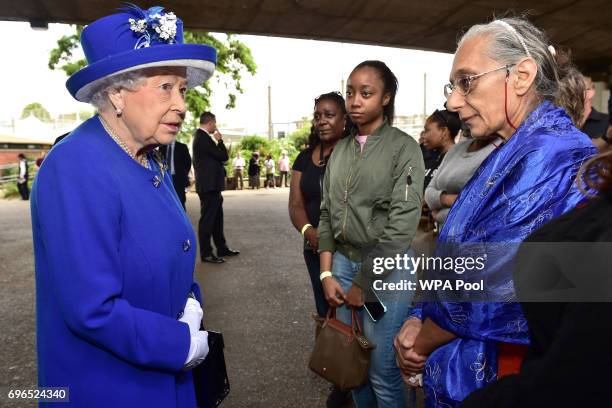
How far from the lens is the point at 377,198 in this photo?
238 centimetres

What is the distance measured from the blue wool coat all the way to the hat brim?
0.13m

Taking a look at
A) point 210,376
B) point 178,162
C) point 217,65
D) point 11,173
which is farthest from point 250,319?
point 11,173

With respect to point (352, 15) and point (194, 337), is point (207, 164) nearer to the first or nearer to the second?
point (352, 15)

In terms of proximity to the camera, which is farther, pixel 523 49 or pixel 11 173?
pixel 11 173

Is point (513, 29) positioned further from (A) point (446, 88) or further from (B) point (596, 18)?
(B) point (596, 18)

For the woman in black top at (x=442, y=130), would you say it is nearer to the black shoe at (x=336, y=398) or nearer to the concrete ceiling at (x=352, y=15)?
the black shoe at (x=336, y=398)

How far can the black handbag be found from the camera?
180cm

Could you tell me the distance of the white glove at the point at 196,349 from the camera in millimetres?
1492

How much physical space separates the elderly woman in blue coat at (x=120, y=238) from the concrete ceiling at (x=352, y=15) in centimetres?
533

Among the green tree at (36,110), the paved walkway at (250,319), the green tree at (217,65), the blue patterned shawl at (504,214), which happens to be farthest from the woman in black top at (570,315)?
the green tree at (36,110)

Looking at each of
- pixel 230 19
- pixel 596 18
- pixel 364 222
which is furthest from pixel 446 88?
pixel 596 18

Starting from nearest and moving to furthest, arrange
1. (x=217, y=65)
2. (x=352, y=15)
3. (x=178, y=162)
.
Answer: (x=178, y=162) → (x=352, y=15) → (x=217, y=65)

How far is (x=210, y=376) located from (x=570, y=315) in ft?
5.00

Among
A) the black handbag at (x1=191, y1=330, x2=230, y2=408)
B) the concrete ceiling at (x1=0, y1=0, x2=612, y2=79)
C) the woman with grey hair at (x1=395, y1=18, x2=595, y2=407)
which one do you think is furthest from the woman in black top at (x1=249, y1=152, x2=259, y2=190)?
the woman with grey hair at (x1=395, y1=18, x2=595, y2=407)
